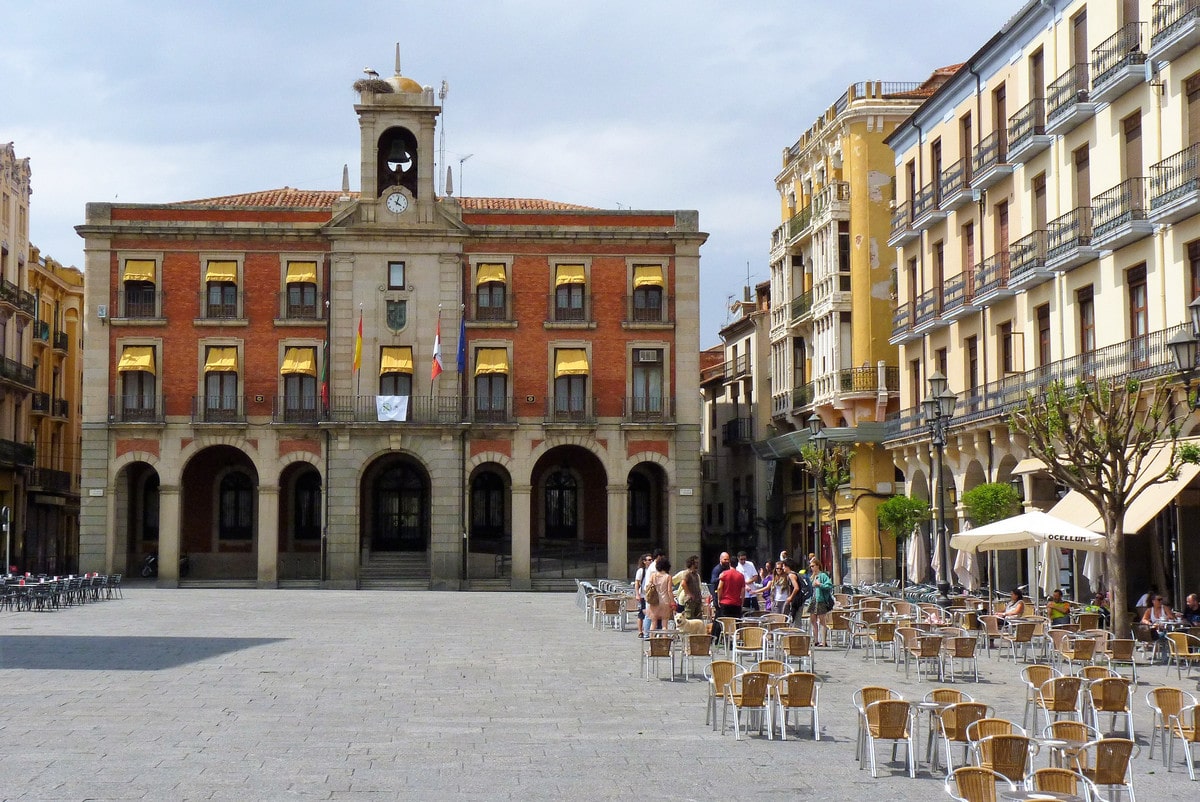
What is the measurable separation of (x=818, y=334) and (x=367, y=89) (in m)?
18.4

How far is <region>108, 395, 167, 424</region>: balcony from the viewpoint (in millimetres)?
51312

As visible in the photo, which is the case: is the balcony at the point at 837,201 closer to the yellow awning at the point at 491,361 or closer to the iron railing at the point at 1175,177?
the yellow awning at the point at 491,361

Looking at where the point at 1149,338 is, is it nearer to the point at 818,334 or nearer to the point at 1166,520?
the point at 1166,520

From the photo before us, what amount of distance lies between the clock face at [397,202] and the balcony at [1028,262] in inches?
929

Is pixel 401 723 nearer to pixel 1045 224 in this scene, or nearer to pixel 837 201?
pixel 1045 224

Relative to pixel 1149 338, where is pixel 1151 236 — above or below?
above

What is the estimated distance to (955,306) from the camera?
39.8 metres

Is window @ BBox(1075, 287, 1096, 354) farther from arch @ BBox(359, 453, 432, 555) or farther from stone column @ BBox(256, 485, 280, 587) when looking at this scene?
stone column @ BBox(256, 485, 280, 587)

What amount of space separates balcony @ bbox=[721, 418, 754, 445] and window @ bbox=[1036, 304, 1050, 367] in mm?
28738

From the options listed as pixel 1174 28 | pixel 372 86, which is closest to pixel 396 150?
pixel 372 86

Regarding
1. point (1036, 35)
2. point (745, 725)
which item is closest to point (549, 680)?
point (745, 725)

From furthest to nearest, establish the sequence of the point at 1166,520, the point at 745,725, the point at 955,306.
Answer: the point at 955,306 → the point at 1166,520 → the point at 745,725

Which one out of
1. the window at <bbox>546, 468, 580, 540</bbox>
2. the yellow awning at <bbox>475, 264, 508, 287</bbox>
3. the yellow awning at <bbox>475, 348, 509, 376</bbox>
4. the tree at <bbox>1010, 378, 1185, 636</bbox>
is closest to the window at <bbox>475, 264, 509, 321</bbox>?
the yellow awning at <bbox>475, 264, 508, 287</bbox>

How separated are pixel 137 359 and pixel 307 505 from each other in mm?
8233
